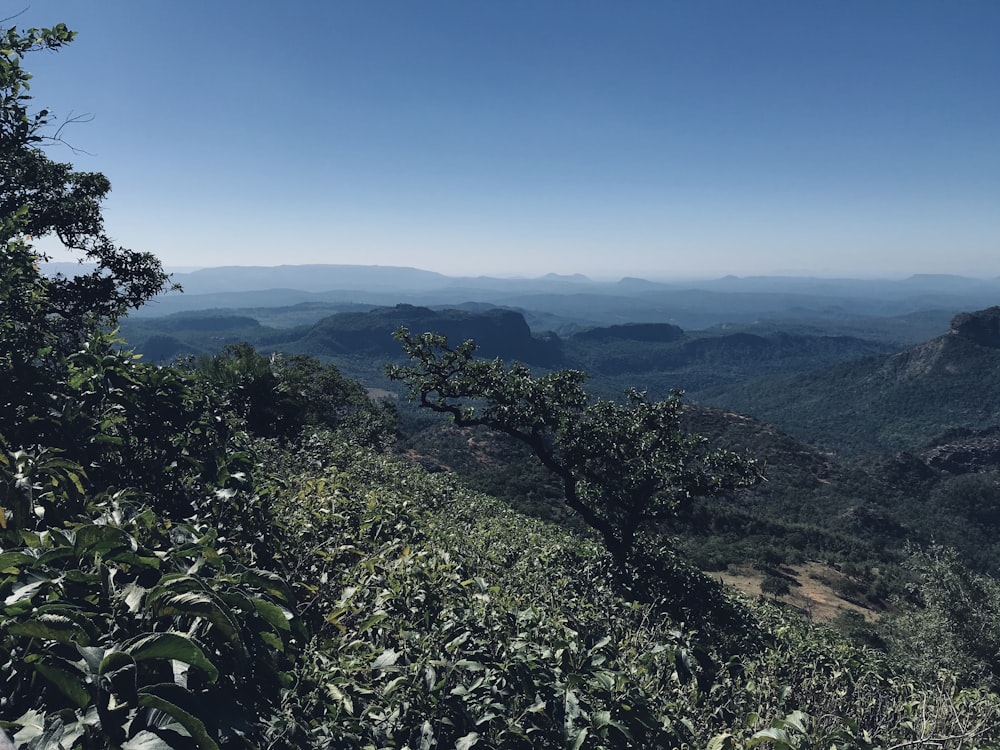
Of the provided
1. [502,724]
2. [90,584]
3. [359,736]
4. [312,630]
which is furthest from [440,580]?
[90,584]

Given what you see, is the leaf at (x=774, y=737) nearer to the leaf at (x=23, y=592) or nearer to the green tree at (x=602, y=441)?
the leaf at (x=23, y=592)

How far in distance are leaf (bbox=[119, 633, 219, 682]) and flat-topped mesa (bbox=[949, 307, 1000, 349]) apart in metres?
214

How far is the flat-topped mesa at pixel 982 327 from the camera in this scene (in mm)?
158875

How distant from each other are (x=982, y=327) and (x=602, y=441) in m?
209

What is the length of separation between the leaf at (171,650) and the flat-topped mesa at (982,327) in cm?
21417

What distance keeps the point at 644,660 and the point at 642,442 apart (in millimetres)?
10333

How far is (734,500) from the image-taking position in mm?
57625

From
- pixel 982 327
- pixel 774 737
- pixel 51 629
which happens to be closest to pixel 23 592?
pixel 51 629

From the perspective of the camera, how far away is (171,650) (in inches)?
74.5

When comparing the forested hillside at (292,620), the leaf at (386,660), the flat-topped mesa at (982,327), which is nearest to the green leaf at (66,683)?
the forested hillside at (292,620)

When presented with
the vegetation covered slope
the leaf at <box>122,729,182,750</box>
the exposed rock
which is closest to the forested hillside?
the leaf at <box>122,729,182,750</box>

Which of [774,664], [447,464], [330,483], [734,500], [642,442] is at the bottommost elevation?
[734,500]

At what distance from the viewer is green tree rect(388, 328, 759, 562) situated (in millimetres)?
13578

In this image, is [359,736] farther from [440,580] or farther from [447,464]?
[447,464]
